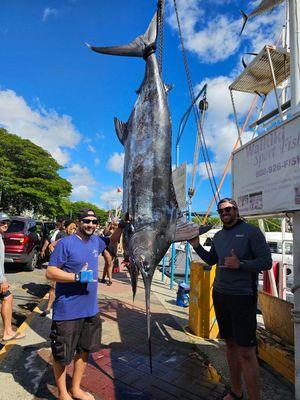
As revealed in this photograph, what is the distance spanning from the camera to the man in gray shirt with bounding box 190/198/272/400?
2.82 meters

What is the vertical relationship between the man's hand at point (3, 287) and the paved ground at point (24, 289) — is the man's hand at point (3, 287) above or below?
above

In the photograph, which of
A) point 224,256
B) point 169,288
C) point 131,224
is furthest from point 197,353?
point 169,288

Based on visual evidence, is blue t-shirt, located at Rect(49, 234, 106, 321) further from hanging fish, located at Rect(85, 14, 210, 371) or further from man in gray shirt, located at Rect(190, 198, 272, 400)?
man in gray shirt, located at Rect(190, 198, 272, 400)

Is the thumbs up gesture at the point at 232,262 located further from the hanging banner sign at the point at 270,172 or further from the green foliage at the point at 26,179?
the green foliage at the point at 26,179

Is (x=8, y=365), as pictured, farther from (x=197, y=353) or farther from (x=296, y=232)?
(x=296, y=232)

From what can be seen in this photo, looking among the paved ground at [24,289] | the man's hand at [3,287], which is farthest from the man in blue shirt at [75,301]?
the paved ground at [24,289]

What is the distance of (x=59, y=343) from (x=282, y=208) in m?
2.28

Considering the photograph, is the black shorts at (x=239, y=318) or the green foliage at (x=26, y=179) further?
the green foliage at (x=26, y=179)

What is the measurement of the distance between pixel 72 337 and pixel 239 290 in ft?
4.67

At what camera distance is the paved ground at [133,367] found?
3.15m

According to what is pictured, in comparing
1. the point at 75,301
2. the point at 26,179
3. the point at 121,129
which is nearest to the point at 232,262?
the point at 75,301

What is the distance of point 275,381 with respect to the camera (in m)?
3.49

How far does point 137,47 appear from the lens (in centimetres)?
289

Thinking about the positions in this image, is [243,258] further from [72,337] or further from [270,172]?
[72,337]
